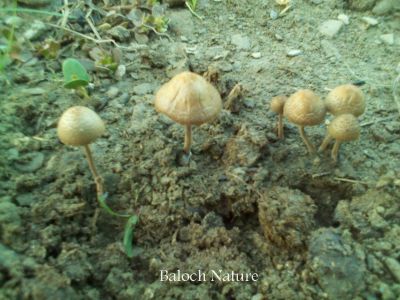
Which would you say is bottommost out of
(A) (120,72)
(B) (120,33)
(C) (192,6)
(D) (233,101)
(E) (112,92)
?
(D) (233,101)

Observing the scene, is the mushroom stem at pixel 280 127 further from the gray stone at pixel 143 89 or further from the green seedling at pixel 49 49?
the green seedling at pixel 49 49

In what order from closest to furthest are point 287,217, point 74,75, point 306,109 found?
point 287,217 → point 306,109 → point 74,75

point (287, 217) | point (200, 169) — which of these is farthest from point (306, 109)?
point (200, 169)

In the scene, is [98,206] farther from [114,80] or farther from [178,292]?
[114,80]

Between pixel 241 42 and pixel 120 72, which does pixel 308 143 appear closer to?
pixel 241 42

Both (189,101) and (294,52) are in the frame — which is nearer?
(189,101)

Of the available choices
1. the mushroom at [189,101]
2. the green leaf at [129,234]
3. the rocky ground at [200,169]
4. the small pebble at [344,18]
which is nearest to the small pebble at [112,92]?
the rocky ground at [200,169]
